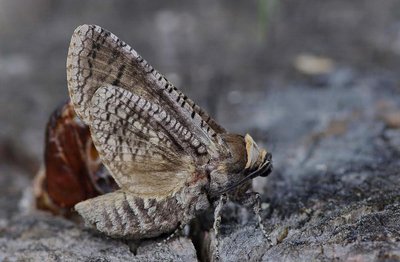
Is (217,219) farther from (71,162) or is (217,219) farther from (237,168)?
(71,162)

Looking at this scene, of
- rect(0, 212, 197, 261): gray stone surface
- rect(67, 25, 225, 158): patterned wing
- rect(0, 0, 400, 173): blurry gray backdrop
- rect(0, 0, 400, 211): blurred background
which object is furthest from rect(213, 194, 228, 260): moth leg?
rect(0, 0, 400, 173): blurry gray backdrop

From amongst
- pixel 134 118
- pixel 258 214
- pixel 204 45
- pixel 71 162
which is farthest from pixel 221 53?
pixel 258 214

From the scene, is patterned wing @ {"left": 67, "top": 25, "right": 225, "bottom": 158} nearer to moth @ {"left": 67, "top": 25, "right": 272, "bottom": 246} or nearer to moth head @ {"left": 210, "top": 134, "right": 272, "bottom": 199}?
moth @ {"left": 67, "top": 25, "right": 272, "bottom": 246}

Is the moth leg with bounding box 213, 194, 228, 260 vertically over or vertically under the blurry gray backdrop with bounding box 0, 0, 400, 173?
under

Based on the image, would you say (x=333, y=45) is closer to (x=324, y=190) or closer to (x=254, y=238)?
(x=324, y=190)

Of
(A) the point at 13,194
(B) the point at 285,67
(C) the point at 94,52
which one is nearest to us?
(C) the point at 94,52

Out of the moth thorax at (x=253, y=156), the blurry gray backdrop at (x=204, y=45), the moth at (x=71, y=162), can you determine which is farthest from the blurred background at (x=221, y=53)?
the moth thorax at (x=253, y=156)

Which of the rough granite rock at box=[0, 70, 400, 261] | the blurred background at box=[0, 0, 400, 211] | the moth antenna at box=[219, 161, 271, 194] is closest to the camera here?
the rough granite rock at box=[0, 70, 400, 261]

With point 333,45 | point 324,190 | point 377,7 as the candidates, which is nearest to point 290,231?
point 324,190
